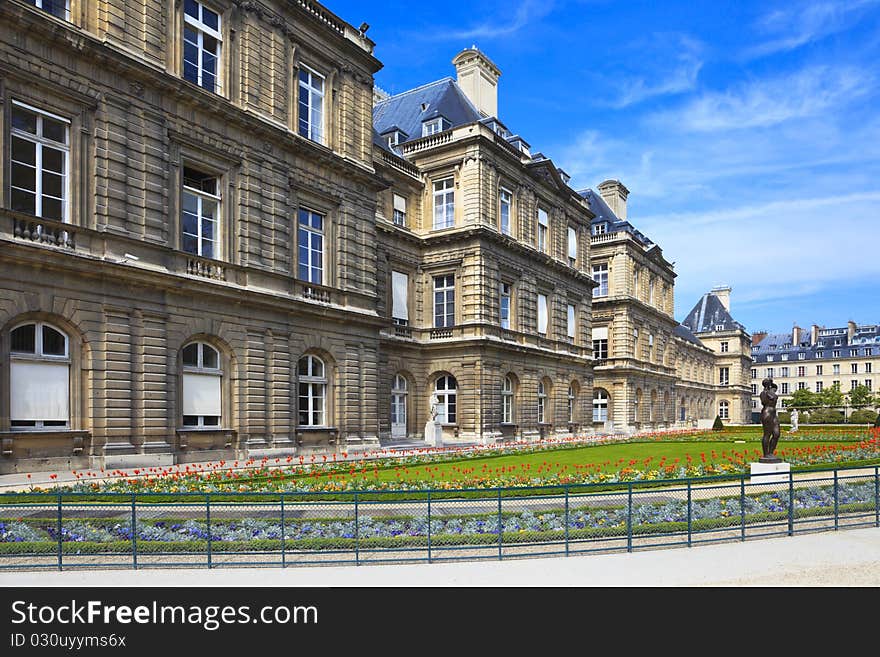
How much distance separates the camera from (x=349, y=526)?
11.0m

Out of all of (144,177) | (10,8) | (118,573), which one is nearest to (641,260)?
(144,177)

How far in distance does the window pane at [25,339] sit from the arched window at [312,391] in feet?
30.4

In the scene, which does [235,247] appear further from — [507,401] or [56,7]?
[507,401]

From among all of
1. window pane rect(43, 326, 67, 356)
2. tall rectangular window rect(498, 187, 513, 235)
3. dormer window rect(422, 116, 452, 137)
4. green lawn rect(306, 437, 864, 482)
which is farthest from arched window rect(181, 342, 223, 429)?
dormer window rect(422, 116, 452, 137)

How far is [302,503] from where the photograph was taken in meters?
11.1

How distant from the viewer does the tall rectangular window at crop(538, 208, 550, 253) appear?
42750 millimetres

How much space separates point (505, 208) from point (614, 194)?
28619 millimetres

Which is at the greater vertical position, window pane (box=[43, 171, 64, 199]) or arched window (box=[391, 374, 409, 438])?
window pane (box=[43, 171, 64, 199])

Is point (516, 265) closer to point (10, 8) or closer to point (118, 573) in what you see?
point (10, 8)

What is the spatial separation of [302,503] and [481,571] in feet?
10.2

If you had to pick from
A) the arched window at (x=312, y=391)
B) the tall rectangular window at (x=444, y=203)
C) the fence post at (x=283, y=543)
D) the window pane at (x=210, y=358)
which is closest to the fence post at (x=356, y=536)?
the fence post at (x=283, y=543)

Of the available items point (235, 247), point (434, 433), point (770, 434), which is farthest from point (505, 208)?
point (770, 434)

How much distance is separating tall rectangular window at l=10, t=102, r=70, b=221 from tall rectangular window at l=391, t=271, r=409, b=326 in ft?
62.9

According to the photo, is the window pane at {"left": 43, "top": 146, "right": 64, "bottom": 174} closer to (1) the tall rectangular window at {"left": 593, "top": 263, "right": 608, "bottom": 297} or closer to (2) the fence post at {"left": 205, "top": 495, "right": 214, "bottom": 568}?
(2) the fence post at {"left": 205, "top": 495, "right": 214, "bottom": 568}
